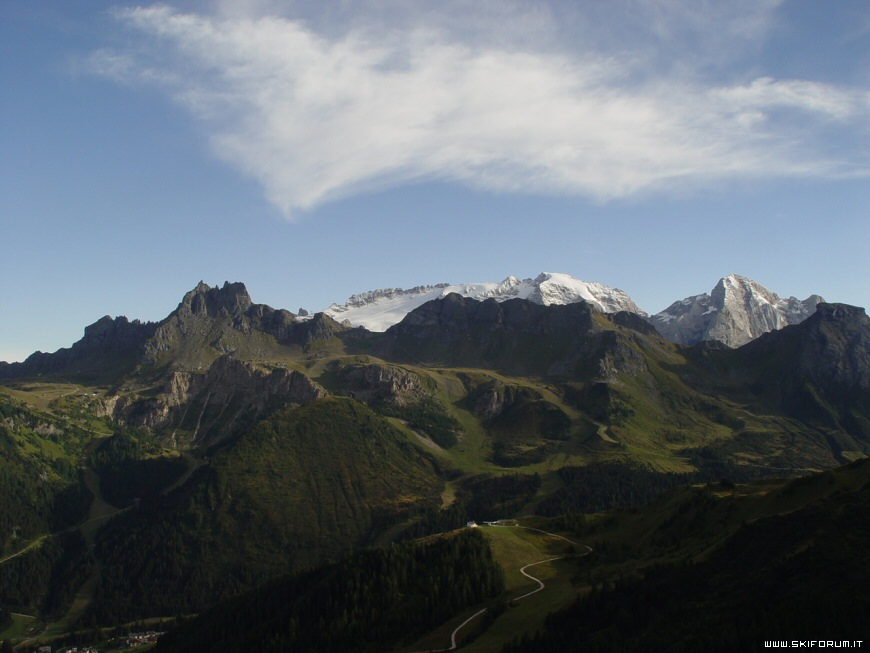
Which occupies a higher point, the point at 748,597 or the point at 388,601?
the point at 748,597

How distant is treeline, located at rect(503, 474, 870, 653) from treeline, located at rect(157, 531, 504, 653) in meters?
38.4

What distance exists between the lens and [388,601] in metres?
180

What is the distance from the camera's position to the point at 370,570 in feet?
639

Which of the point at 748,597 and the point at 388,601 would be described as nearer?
the point at 748,597

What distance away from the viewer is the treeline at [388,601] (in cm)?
17050

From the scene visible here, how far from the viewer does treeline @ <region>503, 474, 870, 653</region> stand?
10812 centimetres

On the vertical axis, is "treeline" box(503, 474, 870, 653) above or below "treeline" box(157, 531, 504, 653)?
above

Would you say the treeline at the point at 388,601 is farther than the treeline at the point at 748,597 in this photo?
Yes

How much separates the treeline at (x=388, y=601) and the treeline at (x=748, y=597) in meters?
38.4

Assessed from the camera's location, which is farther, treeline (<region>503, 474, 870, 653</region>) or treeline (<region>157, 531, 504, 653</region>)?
treeline (<region>157, 531, 504, 653</region>)

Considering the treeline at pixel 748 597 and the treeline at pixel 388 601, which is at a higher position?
the treeline at pixel 748 597

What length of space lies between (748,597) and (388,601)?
88621 mm

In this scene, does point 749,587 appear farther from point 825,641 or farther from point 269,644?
point 269,644

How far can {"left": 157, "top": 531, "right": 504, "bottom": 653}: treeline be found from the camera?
559 ft
